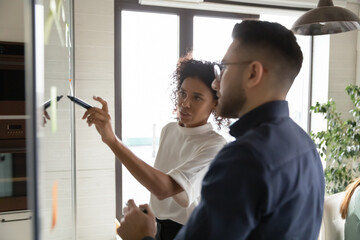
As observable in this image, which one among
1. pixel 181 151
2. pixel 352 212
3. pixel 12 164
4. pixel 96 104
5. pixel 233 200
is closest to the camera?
pixel 233 200

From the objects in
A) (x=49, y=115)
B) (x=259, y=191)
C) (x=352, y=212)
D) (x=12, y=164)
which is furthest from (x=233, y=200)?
(x=12, y=164)

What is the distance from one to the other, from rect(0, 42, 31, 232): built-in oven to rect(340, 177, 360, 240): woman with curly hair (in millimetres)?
1682

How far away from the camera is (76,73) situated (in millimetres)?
2375

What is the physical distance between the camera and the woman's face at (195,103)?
52.2 inches

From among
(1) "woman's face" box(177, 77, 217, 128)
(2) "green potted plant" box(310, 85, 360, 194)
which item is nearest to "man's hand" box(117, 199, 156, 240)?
(1) "woman's face" box(177, 77, 217, 128)

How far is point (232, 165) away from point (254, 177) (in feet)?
0.15

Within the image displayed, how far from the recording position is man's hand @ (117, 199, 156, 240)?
2.64 ft

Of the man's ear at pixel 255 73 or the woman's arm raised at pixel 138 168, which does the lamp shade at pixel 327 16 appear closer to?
the man's ear at pixel 255 73

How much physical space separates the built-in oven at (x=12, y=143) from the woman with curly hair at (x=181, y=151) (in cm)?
91

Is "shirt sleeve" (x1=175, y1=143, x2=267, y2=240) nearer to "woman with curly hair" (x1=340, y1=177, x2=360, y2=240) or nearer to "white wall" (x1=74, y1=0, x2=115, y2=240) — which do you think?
"woman with curly hair" (x1=340, y1=177, x2=360, y2=240)

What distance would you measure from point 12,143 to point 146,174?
1.16m

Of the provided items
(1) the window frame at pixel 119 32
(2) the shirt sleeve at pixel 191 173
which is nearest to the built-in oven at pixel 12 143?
(1) the window frame at pixel 119 32

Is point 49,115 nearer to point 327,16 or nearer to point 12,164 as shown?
point 327,16

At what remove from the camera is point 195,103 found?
1325 mm
